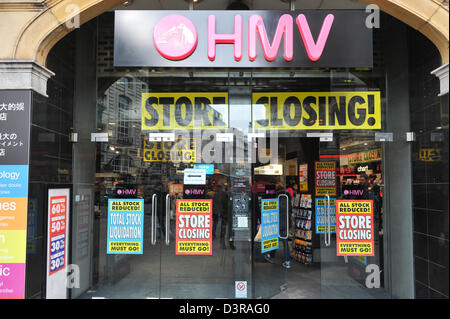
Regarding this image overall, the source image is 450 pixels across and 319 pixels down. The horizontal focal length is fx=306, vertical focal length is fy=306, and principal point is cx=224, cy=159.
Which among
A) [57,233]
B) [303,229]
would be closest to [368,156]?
[303,229]

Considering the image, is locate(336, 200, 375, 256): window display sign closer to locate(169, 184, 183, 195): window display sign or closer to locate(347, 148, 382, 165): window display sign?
locate(347, 148, 382, 165): window display sign

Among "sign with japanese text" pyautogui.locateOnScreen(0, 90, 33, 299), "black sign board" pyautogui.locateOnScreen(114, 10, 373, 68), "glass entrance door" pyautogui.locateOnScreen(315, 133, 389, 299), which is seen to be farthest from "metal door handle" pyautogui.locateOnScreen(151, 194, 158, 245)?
"glass entrance door" pyautogui.locateOnScreen(315, 133, 389, 299)

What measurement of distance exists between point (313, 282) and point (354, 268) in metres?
0.76

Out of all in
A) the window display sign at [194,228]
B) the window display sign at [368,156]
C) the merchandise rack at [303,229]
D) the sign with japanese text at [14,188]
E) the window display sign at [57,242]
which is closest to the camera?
the sign with japanese text at [14,188]

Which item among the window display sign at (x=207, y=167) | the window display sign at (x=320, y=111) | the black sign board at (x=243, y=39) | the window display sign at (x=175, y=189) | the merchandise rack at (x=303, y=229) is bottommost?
the merchandise rack at (x=303, y=229)

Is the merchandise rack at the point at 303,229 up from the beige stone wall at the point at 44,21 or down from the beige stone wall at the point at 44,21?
down

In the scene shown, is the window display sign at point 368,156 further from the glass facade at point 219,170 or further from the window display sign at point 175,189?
the window display sign at point 175,189

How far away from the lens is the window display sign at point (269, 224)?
16.2 ft

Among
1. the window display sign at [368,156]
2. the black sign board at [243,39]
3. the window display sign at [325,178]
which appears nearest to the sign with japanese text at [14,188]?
the black sign board at [243,39]

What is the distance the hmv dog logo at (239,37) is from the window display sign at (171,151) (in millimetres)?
1476

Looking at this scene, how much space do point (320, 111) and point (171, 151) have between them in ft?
8.27

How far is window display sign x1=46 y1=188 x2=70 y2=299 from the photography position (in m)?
3.96

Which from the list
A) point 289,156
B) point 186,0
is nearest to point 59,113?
point 186,0

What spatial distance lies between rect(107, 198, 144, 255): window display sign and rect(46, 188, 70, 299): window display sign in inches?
25.5
